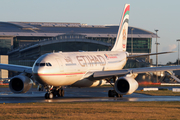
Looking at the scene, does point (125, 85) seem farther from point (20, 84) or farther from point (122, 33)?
point (122, 33)

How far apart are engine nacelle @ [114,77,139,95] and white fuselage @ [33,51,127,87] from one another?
11.1 ft

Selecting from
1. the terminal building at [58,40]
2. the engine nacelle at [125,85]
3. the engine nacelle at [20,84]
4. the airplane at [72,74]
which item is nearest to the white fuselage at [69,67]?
the airplane at [72,74]

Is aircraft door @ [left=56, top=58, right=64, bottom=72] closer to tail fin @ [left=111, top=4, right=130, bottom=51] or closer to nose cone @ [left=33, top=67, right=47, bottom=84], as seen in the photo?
nose cone @ [left=33, top=67, right=47, bottom=84]

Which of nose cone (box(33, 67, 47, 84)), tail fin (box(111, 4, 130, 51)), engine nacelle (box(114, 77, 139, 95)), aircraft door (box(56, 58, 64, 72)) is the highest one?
tail fin (box(111, 4, 130, 51))

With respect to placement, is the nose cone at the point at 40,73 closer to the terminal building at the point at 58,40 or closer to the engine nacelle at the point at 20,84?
the engine nacelle at the point at 20,84

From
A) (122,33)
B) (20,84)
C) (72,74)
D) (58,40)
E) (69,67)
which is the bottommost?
(20,84)

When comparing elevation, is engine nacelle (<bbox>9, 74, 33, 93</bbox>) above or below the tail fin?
below

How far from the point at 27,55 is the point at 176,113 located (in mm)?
72021

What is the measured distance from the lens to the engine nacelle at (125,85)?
1259 inches

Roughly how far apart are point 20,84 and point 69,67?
18.4ft

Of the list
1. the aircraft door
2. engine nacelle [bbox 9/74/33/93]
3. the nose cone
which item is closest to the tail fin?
the aircraft door

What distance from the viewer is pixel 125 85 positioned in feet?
108

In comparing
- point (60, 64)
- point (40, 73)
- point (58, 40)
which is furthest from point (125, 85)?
point (58, 40)

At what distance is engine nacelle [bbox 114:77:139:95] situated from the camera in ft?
105
